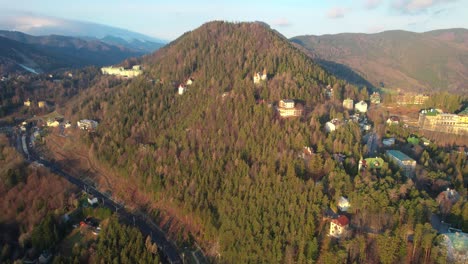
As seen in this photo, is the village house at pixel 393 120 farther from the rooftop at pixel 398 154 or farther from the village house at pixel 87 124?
the village house at pixel 87 124

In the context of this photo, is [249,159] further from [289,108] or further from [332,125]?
[289,108]

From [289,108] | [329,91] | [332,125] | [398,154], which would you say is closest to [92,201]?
[289,108]

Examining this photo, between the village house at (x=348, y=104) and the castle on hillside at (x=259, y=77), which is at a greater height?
the castle on hillside at (x=259, y=77)

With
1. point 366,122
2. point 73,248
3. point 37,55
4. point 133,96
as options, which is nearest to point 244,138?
point 366,122

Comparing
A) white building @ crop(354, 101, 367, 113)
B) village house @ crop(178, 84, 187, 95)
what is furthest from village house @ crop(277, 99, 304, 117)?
village house @ crop(178, 84, 187, 95)

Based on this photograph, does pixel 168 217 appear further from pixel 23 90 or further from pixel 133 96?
pixel 23 90

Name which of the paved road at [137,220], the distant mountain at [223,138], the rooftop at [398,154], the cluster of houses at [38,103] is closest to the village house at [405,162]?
the rooftop at [398,154]
